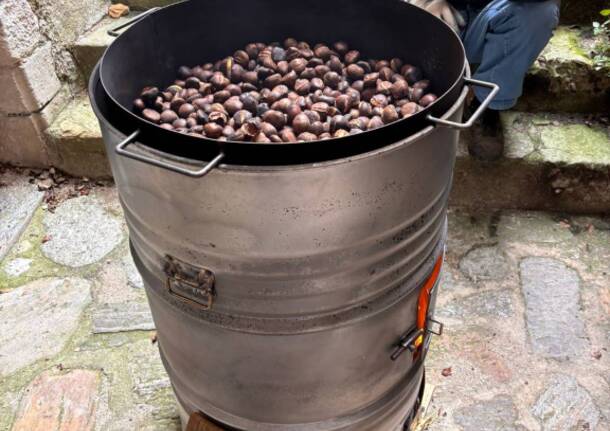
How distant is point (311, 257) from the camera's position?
3.82 ft

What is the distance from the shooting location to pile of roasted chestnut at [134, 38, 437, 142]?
1.40 m

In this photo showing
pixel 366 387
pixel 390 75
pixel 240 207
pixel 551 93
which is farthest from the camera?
pixel 551 93

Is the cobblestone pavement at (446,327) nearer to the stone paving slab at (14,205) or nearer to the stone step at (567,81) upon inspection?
the stone paving slab at (14,205)

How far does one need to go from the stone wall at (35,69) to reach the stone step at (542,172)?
7.33 ft

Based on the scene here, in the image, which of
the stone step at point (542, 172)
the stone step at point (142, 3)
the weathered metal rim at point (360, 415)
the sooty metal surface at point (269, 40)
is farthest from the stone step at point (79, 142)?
the stone step at point (542, 172)

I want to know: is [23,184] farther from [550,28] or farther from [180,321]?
[550,28]

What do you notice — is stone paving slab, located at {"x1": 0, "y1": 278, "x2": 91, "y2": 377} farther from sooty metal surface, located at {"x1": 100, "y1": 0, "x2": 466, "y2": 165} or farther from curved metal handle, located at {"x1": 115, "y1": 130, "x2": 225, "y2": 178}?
curved metal handle, located at {"x1": 115, "y1": 130, "x2": 225, "y2": 178}

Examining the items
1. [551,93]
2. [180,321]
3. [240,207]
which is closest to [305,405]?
[180,321]

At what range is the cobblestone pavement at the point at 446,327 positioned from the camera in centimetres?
214

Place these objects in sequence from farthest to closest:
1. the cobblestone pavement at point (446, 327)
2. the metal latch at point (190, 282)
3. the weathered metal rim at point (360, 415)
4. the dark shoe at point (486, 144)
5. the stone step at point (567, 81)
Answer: the stone step at point (567, 81) < the dark shoe at point (486, 144) < the cobblestone pavement at point (446, 327) < the weathered metal rim at point (360, 415) < the metal latch at point (190, 282)

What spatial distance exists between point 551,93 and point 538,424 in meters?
1.84

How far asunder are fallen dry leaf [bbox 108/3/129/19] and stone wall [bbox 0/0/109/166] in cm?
10

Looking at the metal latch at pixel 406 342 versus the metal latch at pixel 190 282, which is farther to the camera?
the metal latch at pixel 406 342

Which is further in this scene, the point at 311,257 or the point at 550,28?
the point at 550,28
